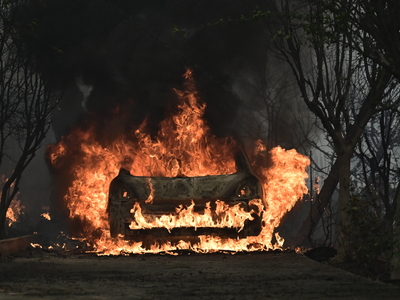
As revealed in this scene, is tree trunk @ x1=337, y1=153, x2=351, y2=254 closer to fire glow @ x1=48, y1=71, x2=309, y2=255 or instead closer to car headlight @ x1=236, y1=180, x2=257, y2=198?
fire glow @ x1=48, y1=71, x2=309, y2=255

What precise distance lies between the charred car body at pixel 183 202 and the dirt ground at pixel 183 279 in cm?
58

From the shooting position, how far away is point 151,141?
51.5ft

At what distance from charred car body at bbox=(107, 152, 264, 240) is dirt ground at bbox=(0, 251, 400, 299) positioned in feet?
1.92

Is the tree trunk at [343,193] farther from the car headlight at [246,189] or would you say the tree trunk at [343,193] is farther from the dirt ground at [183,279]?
the car headlight at [246,189]

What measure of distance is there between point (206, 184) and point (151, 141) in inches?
140

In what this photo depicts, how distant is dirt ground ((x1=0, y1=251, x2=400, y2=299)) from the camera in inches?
249

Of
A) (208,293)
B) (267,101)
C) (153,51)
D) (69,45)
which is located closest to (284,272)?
(208,293)

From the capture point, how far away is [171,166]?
48.4 feet

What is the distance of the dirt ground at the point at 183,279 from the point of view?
6.34 metres

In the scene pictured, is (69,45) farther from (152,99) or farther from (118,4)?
(152,99)

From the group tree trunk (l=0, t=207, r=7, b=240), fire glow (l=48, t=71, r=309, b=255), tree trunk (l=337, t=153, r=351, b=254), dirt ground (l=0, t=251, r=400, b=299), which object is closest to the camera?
dirt ground (l=0, t=251, r=400, b=299)

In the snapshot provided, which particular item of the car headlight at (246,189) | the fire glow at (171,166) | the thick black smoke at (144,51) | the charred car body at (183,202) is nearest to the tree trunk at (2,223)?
the fire glow at (171,166)

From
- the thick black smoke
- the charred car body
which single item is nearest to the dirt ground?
the charred car body

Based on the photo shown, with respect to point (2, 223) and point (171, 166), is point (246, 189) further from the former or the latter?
point (2, 223)
